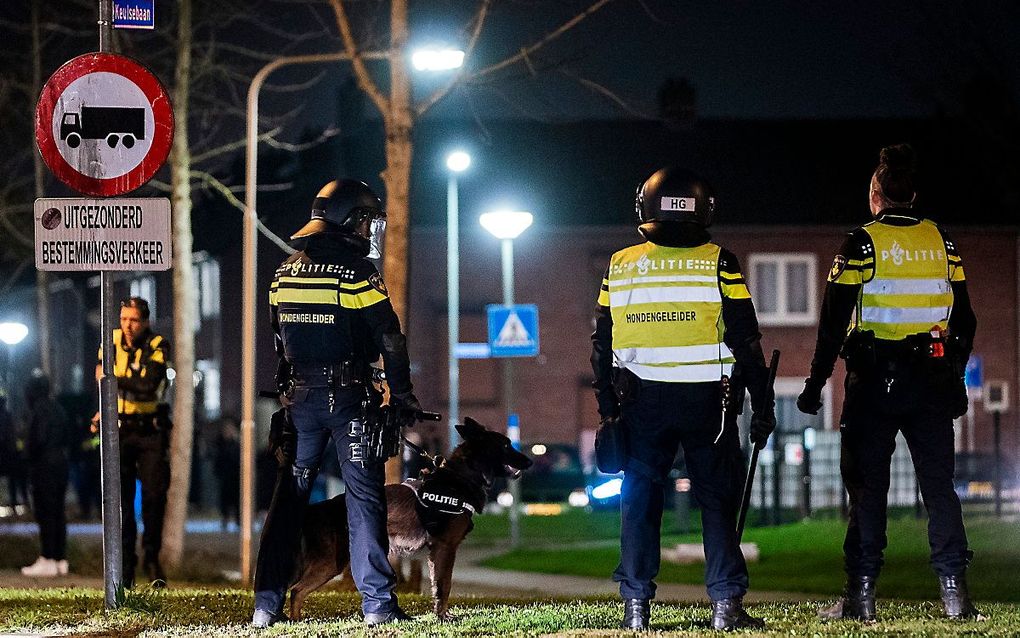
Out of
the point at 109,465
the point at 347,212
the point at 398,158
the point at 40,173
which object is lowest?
the point at 109,465

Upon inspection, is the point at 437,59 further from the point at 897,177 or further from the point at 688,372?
the point at 688,372

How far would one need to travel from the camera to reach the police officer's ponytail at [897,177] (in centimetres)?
825

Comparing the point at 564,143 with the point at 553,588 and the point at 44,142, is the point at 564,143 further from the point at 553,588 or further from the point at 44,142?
the point at 44,142

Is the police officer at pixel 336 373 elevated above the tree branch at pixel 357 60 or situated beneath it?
situated beneath

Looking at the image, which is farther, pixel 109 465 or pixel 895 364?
pixel 109 465

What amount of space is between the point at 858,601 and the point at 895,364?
1153mm

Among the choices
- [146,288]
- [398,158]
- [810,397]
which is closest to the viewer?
[810,397]

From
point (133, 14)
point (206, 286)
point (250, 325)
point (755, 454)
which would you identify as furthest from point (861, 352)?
point (206, 286)

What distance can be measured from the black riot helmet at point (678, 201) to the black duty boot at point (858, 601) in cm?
192

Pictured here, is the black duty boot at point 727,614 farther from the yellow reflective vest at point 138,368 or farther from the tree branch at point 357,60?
the tree branch at point 357,60

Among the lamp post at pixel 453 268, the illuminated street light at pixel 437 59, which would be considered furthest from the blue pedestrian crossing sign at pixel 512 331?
the illuminated street light at pixel 437 59

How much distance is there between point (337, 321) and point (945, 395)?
2.92 m

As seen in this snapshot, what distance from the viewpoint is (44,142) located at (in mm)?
8695

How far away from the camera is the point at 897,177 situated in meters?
8.26
